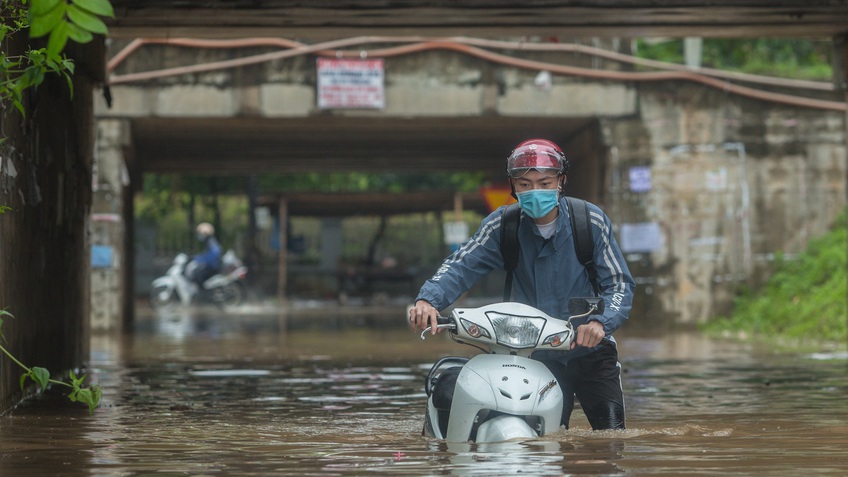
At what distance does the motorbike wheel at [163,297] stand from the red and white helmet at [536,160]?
78.5ft

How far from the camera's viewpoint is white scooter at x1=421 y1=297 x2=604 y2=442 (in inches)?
233

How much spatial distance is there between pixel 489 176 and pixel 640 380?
1981 cm

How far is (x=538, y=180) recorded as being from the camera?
6.30m

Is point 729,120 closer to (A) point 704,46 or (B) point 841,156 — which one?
(B) point 841,156

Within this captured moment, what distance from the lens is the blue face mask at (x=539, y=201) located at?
6285 mm

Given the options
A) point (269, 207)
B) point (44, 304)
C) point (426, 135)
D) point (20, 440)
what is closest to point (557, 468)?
point (20, 440)

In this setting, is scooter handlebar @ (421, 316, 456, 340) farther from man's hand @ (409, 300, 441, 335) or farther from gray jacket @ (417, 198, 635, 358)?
gray jacket @ (417, 198, 635, 358)

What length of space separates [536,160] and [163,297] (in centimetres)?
2408

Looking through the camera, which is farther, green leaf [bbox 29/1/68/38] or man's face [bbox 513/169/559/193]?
man's face [bbox 513/169/559/193]

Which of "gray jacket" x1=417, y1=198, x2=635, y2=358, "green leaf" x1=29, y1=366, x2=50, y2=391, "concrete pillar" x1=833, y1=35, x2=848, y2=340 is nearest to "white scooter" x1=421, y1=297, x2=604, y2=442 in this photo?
"gray jacket" x1=417, y1=198, x2=635, y2=358

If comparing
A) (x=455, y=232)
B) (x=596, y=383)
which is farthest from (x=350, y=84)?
(x=596, y=383)

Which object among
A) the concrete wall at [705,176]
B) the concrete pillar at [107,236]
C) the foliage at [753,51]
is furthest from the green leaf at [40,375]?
the foliage at [753,51]

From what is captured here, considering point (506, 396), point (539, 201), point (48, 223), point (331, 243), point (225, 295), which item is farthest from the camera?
point (331, 243)

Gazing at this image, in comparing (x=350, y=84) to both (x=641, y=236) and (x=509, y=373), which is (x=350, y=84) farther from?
(x=509, y=373)
